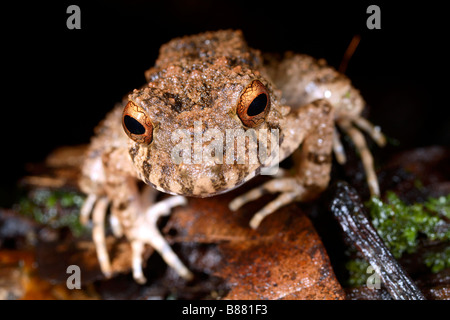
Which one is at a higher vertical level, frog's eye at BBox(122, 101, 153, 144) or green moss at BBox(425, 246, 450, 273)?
frog's eye at BBox(122, 101, 153, 144)

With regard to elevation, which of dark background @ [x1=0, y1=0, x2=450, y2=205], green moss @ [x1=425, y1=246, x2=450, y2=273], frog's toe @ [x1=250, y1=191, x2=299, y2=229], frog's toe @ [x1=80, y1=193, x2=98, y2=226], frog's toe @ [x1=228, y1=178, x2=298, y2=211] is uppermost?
dark background @ [x1=0, y1=0, x2=450, y2=205]

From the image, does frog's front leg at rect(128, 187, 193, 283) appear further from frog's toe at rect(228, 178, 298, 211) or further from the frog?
frog's toe at rect(228, 178, 298, 211)

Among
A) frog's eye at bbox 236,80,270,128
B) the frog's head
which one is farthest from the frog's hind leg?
frog's eye at bbox 236,80,270,128

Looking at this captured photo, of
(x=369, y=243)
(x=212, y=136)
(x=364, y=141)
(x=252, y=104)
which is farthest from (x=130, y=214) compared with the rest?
(x=364, y=141)

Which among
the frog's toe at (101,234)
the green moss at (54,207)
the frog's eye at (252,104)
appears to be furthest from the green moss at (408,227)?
the green moss at (54,207)

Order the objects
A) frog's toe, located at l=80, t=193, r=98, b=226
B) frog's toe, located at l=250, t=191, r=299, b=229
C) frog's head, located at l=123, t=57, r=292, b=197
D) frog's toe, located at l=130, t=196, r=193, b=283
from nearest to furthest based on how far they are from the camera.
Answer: frog's head, located at l=123, t=57, r=292, b=197 < frog's toe, located at l=250, t=191, r=299, b=229 < frog's toe, located at l=130, t=196, r=193, b=283 < frog's toe, located at l=80, t=193, r=98, b=226

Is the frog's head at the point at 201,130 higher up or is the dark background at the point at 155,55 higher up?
the dark background at the point at 155,55

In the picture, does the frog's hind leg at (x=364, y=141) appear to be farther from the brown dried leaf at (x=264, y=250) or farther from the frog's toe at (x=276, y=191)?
the brown dried leaf at (x=264, y=250)
